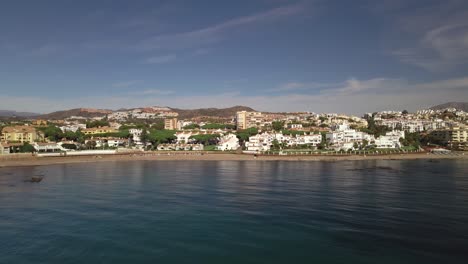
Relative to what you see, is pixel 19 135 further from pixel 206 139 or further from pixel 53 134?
pixel 206 139

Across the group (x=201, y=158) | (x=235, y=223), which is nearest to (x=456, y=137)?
(x=201, y=158)

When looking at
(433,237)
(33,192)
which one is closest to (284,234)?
(433,237)

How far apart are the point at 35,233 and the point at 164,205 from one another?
7.56 m

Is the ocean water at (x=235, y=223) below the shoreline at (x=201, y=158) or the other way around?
below

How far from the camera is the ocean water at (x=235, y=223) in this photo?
13617mm

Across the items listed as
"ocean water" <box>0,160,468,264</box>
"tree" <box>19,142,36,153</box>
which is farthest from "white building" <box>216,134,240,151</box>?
"ocean water" <box>0,160,468,264</box>

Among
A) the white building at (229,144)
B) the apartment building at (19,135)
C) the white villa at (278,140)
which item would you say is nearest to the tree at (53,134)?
the apartment building at (19,135)

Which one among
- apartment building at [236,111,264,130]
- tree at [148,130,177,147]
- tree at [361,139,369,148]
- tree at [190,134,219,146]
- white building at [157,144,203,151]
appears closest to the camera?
tree at [361,139,369,148]

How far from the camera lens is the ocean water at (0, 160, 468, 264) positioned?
13617mm

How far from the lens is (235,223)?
17.8 metres

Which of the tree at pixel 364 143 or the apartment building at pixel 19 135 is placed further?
the apartment building at pixel 19 135

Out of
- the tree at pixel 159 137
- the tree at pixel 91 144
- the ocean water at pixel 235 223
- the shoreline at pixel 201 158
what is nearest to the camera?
the ocean water at pixel 235 223

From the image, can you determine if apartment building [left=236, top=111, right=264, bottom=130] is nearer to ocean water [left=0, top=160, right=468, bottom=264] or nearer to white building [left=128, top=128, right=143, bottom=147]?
white building [left=128, top=128, right=143, bottom=147]

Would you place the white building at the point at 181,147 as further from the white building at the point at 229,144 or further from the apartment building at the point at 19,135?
the apartment building at the point at 19,135
